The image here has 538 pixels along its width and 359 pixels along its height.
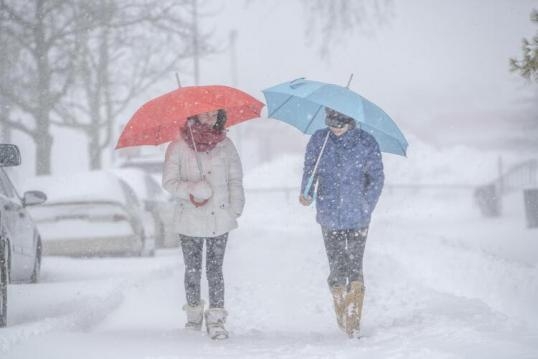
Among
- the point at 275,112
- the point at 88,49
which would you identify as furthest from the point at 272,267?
the point at 88,49

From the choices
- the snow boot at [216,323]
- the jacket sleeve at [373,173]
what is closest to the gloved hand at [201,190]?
the snow boot at [216,323]

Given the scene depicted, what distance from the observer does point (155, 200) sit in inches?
549

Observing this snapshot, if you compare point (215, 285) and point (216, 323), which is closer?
point (216, 323)

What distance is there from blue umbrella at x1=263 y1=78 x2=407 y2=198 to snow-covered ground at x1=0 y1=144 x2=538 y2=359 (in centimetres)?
134

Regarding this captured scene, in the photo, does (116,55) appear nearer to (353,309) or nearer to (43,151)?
(43,151)

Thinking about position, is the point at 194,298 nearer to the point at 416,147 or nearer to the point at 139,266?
the point at 139,266

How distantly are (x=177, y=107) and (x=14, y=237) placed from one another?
255cm

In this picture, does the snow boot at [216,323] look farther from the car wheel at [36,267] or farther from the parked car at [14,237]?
the car wheel at [36,267]

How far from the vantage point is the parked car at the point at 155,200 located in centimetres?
1366

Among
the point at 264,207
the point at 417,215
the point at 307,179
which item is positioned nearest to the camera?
the point at 307,179

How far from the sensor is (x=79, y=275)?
1023 centimetres

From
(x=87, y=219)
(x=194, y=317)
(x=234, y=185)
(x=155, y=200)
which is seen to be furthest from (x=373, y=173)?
(x=155, y=200)

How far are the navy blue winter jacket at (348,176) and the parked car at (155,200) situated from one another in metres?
7.54

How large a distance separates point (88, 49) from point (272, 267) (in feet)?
46.8
